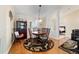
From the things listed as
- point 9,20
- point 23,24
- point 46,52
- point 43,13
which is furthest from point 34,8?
point 46,52

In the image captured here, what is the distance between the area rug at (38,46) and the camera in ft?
6.66

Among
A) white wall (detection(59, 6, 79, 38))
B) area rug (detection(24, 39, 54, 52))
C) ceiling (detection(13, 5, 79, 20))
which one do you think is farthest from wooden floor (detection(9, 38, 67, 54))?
ceiling (detection(13, 5, 79, 20))

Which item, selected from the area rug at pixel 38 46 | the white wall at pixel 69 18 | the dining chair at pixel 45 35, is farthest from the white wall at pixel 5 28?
the white wall at pixel 69 18

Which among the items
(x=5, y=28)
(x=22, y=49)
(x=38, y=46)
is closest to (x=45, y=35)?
(x=38, y=46)

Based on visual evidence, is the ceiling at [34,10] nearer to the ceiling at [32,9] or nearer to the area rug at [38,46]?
the ceiling at [32,9]

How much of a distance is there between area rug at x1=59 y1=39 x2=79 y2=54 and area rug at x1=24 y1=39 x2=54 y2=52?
196 millimetres

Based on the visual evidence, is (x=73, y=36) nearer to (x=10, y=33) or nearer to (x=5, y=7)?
(x=10, y=33)

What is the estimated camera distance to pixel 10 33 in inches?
78.2

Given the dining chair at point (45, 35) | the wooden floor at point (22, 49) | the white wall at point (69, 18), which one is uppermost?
the white wall at point (69, 18)

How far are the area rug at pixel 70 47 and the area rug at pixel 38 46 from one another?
196 millimetres

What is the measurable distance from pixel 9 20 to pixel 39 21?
514mm

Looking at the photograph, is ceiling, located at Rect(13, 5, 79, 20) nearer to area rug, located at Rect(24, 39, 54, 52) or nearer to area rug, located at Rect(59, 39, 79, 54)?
area rug, located at Rect(24, 39, 54, 52)

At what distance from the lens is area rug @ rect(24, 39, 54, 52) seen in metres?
2.03

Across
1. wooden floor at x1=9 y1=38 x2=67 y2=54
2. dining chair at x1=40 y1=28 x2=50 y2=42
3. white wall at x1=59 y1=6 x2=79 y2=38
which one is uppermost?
white wall at x1=59 y1=6 x2=79 y2=38
